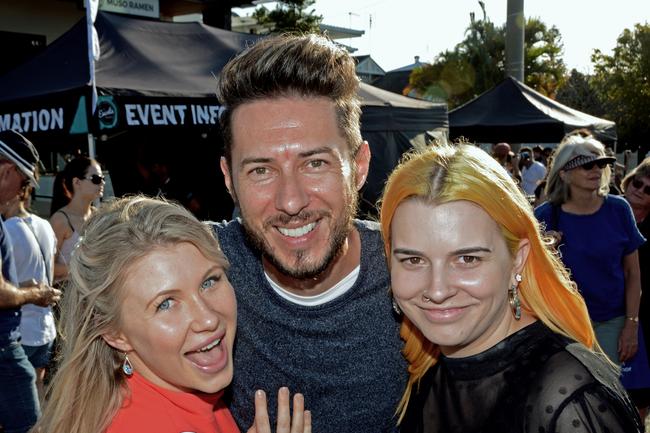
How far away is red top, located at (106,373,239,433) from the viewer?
5.69ft

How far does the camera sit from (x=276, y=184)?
220 cm

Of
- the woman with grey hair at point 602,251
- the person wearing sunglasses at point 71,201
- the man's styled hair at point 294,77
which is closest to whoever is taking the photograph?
the man's styled hair at point 294,77

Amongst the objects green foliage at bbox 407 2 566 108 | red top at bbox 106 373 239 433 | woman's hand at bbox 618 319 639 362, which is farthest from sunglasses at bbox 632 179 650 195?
green foliage at bbox 407 2 566 108

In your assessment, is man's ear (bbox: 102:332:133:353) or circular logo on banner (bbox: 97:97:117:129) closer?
man's ear (bbox: 102:332:133:353)

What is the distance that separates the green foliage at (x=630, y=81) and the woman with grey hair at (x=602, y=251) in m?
28.1

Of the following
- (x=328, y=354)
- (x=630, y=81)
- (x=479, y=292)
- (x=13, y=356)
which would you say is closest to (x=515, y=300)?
(x=479, y=292)

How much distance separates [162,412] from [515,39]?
14.0 m

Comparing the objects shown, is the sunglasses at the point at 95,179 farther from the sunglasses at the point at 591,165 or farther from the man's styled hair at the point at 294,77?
the sunglasses at the point at 591,165

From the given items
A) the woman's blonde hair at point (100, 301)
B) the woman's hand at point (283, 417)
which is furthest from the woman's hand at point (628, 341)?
the woman's blonde hair at point (100, 301)

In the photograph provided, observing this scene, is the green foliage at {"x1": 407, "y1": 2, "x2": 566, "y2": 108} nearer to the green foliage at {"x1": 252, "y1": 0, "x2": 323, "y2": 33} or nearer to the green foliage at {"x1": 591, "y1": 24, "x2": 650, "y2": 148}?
the green foliage at {"x1": 591, "y1": 24, "x2": 650, "y2": 148}

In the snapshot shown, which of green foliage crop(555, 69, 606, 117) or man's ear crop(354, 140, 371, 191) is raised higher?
green foliage crop(555, 69, 606, 117)

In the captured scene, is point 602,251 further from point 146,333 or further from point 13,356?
point 13,356

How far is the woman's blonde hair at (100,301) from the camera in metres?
1.79

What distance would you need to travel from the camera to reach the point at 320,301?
2.21 meters
